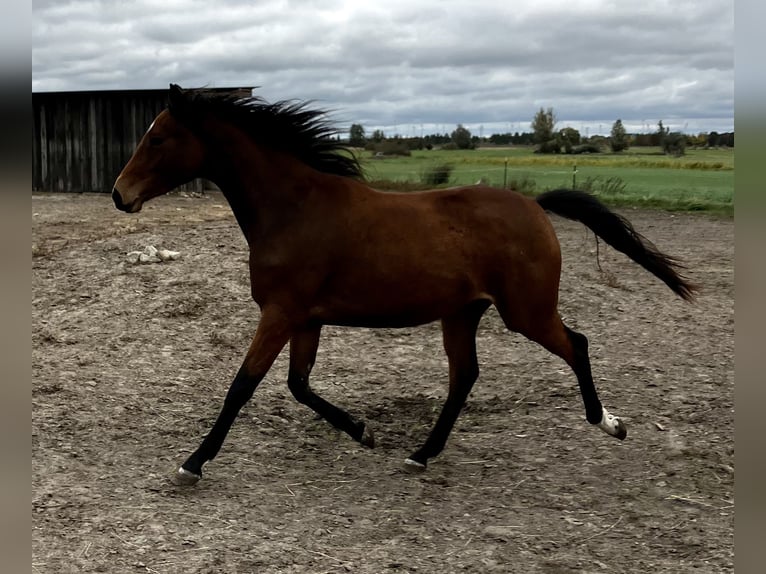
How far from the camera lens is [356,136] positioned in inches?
178

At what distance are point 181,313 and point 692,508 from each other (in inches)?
206

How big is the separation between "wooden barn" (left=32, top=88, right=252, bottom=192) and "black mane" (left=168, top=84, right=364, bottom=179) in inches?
480

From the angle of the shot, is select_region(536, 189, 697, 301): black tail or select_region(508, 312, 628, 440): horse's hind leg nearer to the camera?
select_region(508, 312, 628, 440): horse's hind leg

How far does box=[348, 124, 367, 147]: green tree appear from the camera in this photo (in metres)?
4.43

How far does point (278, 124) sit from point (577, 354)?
222cm

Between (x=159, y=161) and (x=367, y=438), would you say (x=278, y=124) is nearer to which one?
(x=159, y=161)

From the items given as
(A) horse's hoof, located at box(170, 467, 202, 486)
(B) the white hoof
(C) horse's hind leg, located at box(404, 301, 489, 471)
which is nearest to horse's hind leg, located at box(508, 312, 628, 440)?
(B) the white hoof

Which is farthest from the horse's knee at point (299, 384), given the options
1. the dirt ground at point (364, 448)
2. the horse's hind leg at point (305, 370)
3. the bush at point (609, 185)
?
→ the bush at point (609, 185)

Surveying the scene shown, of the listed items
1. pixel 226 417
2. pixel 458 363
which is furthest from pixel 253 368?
pixel 458 363

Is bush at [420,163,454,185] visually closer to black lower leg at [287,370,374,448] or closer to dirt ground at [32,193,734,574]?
dirt ground at [32,193,734,574]

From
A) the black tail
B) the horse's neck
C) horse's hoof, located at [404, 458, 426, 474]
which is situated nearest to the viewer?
the horse's neck
